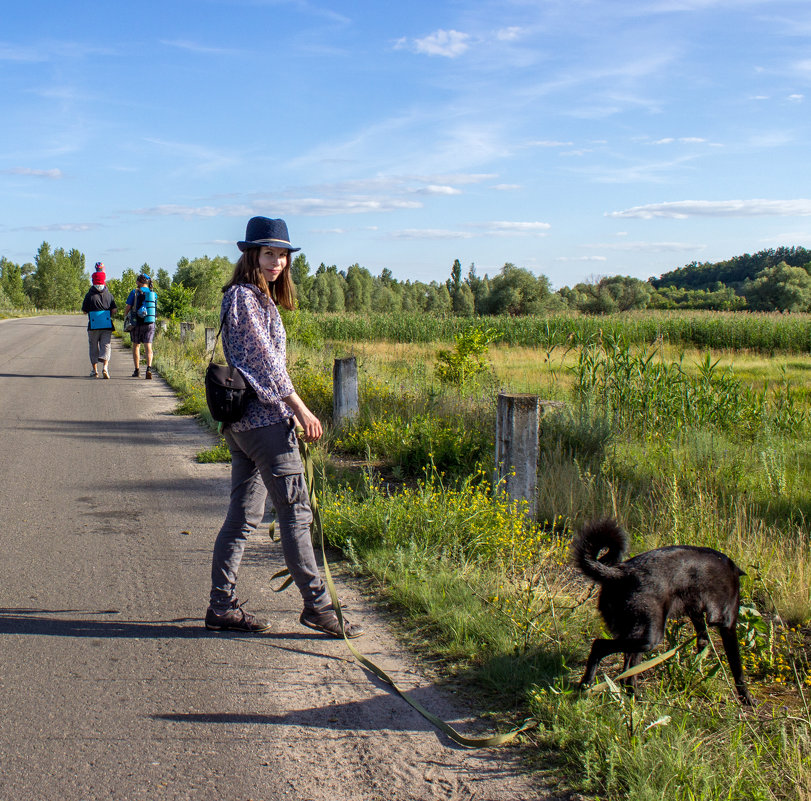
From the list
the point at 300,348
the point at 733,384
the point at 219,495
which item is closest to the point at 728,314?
the point at 300,348

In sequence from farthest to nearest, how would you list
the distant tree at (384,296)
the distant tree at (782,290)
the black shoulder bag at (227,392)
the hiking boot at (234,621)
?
the distant tree at (384,296), the distant tree at (782,290), the hiking boot at (234,621), the black shoulder bag at (227,392)

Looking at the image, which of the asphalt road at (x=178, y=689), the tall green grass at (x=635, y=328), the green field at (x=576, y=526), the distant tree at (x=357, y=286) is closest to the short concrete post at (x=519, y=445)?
the green field at (x=576, y=526)

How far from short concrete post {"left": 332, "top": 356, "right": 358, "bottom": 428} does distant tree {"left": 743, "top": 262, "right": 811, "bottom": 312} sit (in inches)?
1678

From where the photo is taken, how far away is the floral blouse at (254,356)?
12.0 ft

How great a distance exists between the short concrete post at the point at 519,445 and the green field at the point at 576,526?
21 cm

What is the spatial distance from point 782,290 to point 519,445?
160 ft

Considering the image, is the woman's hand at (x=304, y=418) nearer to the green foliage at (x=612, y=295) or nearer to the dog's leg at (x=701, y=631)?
the dog's leg at (x=701, y=631)

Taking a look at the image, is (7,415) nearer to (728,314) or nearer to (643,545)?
(643,545)

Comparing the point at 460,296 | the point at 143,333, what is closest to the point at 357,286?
the point at 460,296

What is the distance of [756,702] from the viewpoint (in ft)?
10.3

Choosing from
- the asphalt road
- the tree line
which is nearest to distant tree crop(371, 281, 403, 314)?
the tree line

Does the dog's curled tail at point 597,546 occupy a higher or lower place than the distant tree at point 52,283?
lower

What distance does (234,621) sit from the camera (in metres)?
3.87

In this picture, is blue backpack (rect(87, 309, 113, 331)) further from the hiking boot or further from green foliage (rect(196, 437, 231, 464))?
the hiking boot
